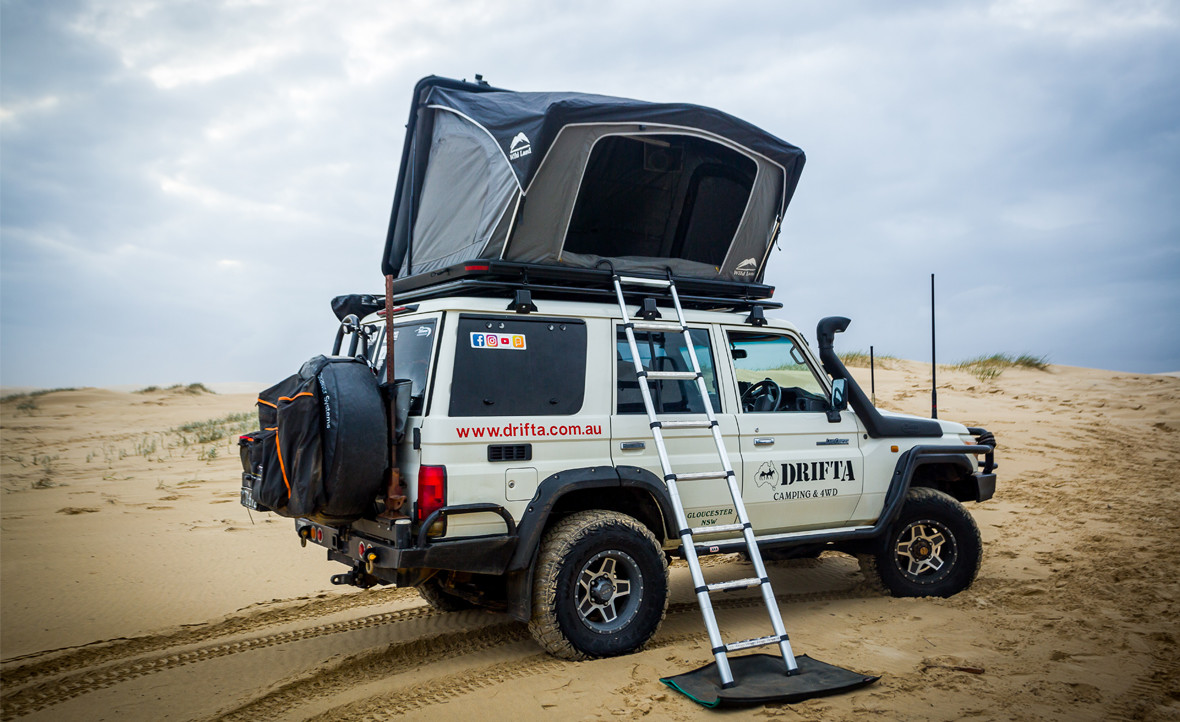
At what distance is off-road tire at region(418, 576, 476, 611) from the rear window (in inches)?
74.8

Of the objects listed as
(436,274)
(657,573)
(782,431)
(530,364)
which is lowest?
(657,573)

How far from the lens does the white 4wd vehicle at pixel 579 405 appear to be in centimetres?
423

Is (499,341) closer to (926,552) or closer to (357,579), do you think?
(357,579)

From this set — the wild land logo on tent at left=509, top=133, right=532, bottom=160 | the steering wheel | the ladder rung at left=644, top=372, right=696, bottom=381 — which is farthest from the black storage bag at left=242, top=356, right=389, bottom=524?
the steering wheel

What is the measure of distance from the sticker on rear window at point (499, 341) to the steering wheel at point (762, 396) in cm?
175

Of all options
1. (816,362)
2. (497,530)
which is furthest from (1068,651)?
(497,530)

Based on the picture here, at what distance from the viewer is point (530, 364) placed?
464 centimetres

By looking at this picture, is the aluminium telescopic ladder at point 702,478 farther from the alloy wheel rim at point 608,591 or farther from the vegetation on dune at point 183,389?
the vegetation on dune at point 183,389

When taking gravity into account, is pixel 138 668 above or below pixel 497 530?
below

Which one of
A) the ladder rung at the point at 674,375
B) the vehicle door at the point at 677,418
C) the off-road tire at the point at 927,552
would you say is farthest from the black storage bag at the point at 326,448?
the off-road tire at the point at 927,552

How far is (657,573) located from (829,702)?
119 cm

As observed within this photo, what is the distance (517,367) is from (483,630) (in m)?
1.97

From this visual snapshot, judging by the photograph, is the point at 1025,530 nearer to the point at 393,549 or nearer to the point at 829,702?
the point at 829,702

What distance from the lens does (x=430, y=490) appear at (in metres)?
4.15
